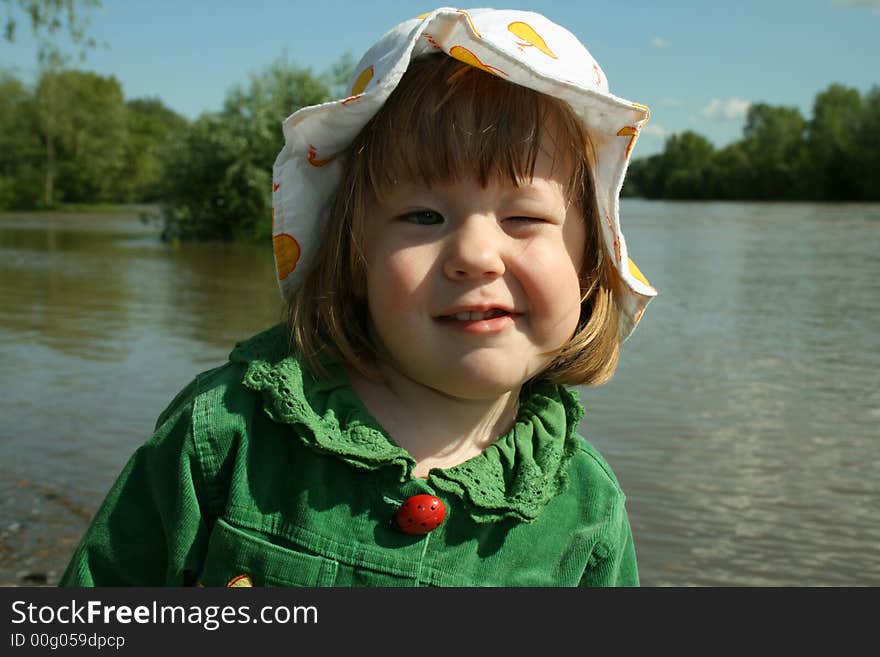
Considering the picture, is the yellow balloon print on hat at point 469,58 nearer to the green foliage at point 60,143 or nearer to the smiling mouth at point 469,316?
the smiling mouth at point 469,316

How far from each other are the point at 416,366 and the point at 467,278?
196 millimetres

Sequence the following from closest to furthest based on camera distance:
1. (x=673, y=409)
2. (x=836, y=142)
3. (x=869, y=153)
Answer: (x=673, y=409) → (x=869, y=153) → (x=836, y=142)

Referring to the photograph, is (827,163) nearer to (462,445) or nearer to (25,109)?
(25,109)

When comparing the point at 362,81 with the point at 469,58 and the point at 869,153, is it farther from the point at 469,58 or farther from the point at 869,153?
the point at 869,153

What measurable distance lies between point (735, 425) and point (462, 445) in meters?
4.41

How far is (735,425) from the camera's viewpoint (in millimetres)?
6023

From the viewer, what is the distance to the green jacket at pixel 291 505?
1776 mm

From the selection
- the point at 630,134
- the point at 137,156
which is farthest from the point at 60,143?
the point at 630,134

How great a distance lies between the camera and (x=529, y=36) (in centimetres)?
187

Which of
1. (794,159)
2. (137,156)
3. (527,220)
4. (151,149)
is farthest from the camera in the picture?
(794,159)

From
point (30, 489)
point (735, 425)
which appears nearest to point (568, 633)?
point (30, 489)

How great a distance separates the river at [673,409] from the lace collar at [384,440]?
6.83ft

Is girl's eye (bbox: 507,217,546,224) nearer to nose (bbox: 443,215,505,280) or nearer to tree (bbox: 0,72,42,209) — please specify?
nose (bbox: 443,215,505,280)

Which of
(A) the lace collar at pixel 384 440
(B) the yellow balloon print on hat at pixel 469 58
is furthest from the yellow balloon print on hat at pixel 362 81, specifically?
(A) the lace collar at pixel 384 440
